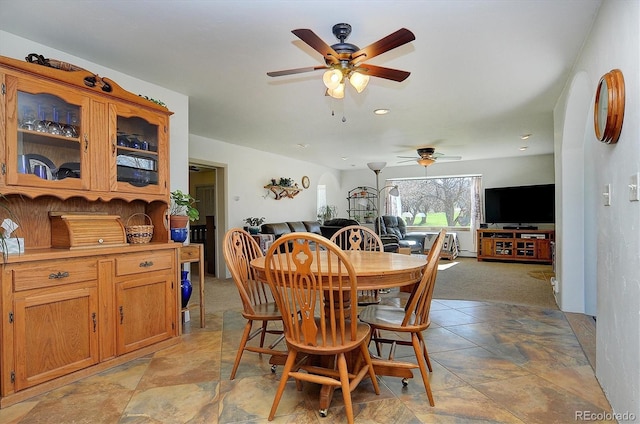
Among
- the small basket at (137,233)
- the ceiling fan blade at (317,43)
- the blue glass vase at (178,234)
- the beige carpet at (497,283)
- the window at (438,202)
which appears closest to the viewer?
the ceiling fan blade at (317,43)

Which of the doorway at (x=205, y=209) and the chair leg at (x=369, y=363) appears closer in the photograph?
the chair leg at (x=369, y=363)

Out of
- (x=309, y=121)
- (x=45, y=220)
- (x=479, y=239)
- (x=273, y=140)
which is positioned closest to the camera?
(x=45, y=220)

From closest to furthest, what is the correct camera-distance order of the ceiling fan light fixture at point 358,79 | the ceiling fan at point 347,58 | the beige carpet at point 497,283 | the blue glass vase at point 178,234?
the ceiling fan at point 347,58 → the ceiling fan light fixture at point 358,79 → the blue glass vase at point 178,234 → the beige carpet at point 497,283

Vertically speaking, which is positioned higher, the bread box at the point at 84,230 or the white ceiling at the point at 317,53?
the white ceiling at the point at 317,53

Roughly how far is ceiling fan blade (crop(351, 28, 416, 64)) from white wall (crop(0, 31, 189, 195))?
209 centimetres

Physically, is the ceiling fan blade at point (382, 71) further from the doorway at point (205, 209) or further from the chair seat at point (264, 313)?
the doorway at point (205, 209)

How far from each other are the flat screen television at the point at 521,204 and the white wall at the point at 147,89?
666 centimetres

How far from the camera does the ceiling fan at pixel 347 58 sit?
78.6 inches

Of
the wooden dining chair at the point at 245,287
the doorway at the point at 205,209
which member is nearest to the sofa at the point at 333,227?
the doorway at the point at 205,209

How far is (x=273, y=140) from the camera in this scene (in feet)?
19.0

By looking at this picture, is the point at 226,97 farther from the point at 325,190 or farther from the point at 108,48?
the point at 325,190

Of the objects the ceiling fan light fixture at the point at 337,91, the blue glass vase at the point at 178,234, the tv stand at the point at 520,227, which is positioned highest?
the ceiling fan light fixture at the point at 337,91

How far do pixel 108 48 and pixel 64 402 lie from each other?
2347 mm

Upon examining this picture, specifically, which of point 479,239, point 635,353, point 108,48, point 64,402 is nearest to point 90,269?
point 64,402
